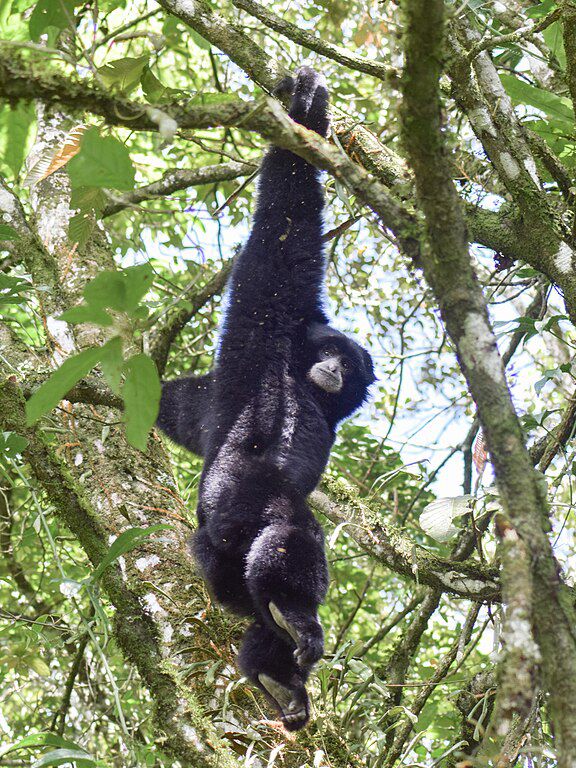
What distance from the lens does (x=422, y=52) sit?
5.92ft

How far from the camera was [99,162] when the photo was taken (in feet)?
6.92

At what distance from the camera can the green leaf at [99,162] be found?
2102 millimetres

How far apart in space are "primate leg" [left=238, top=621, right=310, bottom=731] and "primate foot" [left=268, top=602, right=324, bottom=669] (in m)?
0.10

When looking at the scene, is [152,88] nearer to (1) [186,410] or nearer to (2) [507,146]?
(2) [507,146]

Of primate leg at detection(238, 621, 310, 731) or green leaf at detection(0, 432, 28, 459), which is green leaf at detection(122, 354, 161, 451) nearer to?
green leaf at detection(0, 432, 28, 459)

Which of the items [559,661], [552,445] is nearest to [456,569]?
[552,445]

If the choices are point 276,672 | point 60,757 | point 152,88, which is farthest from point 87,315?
point 276,672

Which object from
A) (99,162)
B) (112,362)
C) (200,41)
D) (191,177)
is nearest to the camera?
(112,362)

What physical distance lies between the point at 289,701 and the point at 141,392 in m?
2.01

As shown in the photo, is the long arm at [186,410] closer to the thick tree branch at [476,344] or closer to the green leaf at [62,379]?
the green leaf at [62,379]

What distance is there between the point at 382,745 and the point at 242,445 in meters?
1.65

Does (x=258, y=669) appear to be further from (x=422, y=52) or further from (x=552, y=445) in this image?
(x=422, y=52)

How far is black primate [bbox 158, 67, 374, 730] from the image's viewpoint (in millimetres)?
3529

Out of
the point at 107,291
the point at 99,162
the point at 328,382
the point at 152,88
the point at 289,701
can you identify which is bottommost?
the point at 289,701
